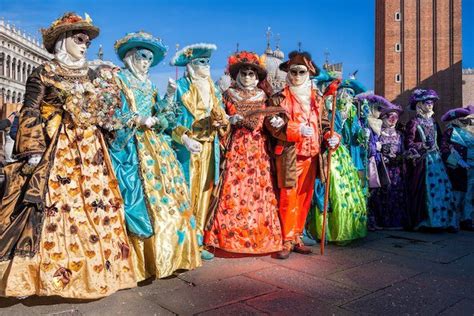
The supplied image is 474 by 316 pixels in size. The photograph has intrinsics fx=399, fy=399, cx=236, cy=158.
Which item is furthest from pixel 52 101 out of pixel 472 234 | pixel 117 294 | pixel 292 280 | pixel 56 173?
pixel 472 234

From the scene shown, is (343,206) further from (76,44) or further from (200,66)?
(76,44)

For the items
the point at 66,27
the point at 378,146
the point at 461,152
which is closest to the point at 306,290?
the point at 66,27

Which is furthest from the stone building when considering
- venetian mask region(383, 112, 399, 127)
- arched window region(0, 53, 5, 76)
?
venetian mask region(383, 112, 399, 127)

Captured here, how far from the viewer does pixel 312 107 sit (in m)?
4.55

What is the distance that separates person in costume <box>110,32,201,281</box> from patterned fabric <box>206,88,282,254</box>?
0.60 metres

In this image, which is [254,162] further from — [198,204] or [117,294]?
[117,294]

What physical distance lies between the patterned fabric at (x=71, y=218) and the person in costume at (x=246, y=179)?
4.35 ft

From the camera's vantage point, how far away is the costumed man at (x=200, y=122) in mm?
4234

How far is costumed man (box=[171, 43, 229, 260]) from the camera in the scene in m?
4.23

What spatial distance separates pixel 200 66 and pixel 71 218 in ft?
7.08

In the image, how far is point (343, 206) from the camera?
195 inches

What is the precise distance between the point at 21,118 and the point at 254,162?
234 cm

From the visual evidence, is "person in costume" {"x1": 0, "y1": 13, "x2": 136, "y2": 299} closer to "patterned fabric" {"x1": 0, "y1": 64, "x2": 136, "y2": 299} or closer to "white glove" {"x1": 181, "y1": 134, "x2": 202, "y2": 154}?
"patterned fabric" {"x1": 0, "y1": 64, "x2": 136, "y2": 299}

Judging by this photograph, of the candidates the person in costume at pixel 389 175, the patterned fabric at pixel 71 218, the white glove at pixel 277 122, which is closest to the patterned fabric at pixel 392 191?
the person in costume at pixel 389 175
